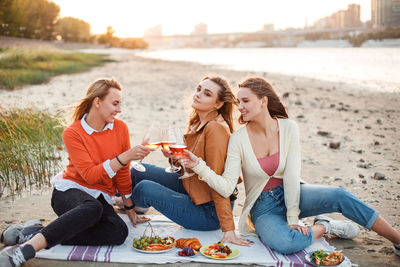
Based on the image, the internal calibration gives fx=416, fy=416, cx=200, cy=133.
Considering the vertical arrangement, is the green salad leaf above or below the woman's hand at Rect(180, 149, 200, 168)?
below

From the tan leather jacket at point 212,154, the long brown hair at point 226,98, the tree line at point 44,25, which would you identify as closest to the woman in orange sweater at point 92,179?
the tan leather jacket at point 212,154

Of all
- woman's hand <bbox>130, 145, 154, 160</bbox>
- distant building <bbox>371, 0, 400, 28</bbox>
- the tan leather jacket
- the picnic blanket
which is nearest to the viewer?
woman's hand <bbox>130, 145, 154, 160</bbox>

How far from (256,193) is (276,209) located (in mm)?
215

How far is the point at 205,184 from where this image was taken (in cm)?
359

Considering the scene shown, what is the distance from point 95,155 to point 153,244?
886 millimetres

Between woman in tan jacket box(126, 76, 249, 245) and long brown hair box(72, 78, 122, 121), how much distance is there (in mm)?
743

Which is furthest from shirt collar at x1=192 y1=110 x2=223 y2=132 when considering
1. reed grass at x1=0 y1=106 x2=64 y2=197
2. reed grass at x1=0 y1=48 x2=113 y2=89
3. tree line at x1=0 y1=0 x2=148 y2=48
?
tree line at x1=0 y1=0 x2=148 y2=48

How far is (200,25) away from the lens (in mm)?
117750

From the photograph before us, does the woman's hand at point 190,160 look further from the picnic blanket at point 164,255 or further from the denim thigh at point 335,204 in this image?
the denim thigh at point 335,204

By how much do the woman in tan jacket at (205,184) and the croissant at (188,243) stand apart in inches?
9.0

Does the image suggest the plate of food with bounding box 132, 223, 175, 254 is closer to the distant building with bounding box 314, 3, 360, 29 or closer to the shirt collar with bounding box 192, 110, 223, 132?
the shirt collar with bounding box 192, 110, 223, 132

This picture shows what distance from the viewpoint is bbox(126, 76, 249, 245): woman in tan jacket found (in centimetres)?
341

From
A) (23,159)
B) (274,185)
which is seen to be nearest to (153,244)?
(274,185)

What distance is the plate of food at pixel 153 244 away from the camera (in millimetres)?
3287
